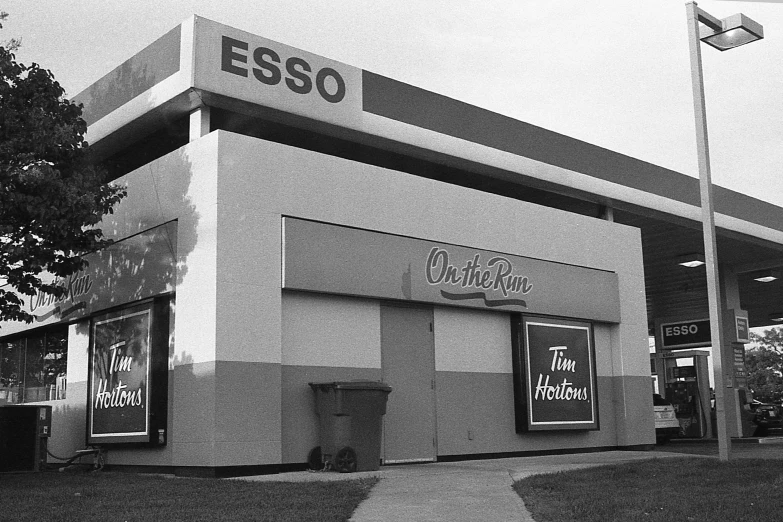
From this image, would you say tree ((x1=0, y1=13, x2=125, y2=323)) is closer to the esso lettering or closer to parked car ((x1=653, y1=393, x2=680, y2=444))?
parked car ((x1=653, y1=393, x2=680, y2=444))

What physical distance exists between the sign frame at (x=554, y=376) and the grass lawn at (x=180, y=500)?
6100 mm

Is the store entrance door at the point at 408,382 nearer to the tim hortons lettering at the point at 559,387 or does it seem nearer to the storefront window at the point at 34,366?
the tim hortons lettering at the point at 559,387

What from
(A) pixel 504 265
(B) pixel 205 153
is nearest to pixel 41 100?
(B) pixel 205 153

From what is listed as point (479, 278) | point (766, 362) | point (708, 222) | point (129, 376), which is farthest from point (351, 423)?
point (766, 362)

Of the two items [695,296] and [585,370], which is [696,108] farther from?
[695,296]

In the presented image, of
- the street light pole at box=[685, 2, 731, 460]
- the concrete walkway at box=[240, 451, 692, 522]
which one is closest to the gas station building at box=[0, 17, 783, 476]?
the concrete walkway at box=[240, 451, 692, 522]

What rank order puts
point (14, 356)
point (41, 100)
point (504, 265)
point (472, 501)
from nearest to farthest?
point (472, 501), point (41, 100), point (504, 265), point (14, 356)

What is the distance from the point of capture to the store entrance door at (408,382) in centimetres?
1462

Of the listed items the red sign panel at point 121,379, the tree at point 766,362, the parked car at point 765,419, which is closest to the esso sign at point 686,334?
the parked car at point 765,419

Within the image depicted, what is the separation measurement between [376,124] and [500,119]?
322cm

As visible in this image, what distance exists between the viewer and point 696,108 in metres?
14.2

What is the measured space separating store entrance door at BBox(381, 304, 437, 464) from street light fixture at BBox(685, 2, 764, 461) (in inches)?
174

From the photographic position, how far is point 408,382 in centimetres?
1498

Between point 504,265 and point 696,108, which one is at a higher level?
point 696,108
